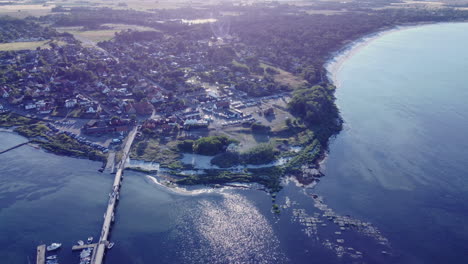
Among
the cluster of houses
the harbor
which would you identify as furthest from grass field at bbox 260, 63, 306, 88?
the harbor

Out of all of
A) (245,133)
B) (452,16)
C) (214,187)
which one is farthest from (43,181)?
(452,16)

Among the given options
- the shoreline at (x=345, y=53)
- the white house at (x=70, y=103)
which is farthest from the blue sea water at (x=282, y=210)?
the white house at (x=70, y=103)

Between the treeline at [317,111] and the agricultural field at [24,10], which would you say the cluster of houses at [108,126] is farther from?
the agricultural field at [24,10]

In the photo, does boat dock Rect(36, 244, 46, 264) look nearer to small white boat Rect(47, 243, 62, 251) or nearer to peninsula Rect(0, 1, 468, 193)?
small white boat Rect(47, 243, 62, 251)

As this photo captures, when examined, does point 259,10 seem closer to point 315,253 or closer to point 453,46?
point 453,46

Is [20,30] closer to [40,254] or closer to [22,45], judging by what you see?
[22,45]

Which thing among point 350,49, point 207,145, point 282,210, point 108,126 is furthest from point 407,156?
point 350,49
